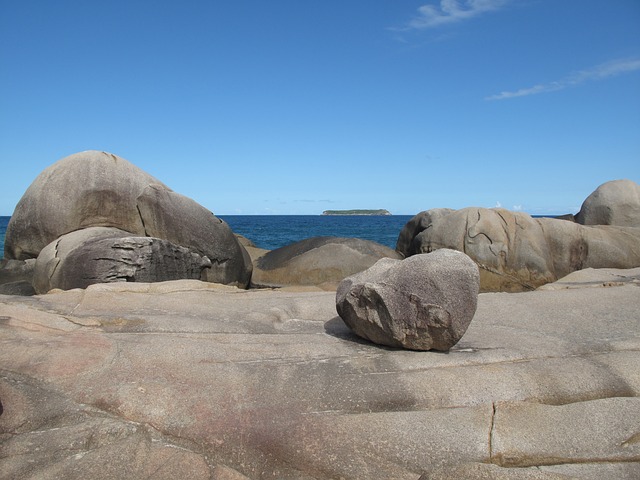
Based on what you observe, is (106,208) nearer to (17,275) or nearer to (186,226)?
(186,226)

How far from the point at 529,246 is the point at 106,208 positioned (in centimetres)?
931

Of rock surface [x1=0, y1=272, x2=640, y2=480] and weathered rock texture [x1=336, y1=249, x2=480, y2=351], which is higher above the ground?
weathered rock texture [x1=336, y1=249, x2=480, y2=351]

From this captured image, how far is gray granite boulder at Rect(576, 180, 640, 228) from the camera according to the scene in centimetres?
1623

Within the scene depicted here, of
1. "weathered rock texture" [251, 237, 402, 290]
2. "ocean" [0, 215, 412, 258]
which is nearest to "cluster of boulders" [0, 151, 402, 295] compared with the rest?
"weathered rock texture" [251, 237, 402, 290]

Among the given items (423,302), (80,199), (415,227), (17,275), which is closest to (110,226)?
(80,199)

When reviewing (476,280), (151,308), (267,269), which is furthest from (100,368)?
(267,269)

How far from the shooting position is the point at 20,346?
4359 mm

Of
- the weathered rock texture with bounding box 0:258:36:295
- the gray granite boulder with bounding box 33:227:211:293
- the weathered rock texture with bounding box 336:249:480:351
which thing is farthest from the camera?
the weathered rock texture with bounding box 0:258:36:295

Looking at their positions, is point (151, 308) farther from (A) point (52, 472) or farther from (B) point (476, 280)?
(B) point (476, 280)

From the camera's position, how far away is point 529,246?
12820 millimetres

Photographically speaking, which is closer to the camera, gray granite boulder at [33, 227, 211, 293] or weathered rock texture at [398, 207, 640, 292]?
gray granite boulder at [33, 227, 211, 293]

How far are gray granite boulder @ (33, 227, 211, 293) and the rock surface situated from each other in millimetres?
2624

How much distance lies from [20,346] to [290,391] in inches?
87.3

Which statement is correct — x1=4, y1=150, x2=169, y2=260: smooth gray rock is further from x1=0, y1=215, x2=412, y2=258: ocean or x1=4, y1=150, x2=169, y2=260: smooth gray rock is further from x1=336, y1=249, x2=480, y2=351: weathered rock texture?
x1=0, y1=215, x2=412, y2=258: ocean
